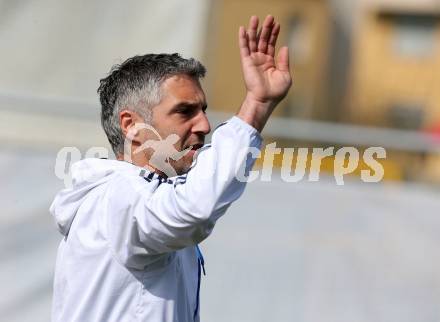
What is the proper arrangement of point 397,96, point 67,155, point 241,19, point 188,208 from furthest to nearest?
point 397,96, point 241,19, point 67,155, point 188,208

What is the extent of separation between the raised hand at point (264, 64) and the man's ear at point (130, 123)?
0.95 feet

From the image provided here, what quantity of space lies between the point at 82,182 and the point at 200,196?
39 centimetres

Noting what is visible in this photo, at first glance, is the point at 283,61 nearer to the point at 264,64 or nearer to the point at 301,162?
the point at 264,64

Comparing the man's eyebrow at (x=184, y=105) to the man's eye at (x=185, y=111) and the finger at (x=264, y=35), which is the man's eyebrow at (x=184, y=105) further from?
the finger at (x=264, y=35)

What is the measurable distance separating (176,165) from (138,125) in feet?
0.39

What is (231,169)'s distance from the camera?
1.91 m

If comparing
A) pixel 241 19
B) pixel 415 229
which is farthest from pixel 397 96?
pixel 415 229

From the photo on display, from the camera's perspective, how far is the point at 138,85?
2170mm

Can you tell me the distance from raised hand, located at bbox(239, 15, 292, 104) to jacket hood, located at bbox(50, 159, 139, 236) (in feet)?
1.11

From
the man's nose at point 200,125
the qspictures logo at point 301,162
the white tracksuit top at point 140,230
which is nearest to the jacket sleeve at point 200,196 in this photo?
the white tracksuit top at point 140,230

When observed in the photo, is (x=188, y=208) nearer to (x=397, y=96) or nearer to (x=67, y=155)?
(x=67, y=155)

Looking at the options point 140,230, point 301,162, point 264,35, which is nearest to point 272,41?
point 264,35

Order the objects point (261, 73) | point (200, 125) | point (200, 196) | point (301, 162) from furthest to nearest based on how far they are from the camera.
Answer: point (301, 162) → point (200, 125) → point (261, 73) → point (200, 196)

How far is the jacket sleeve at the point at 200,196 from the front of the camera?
1899 mm
